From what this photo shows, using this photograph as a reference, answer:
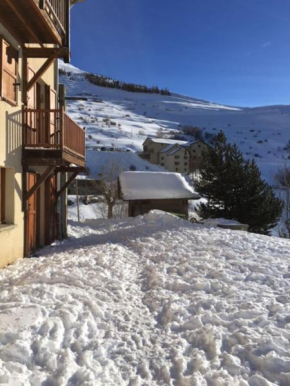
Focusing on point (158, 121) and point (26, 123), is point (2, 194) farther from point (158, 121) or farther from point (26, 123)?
point (158, 121)

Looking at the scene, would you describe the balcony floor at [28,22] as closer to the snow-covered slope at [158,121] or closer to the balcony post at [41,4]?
the balcony post at [41,4]

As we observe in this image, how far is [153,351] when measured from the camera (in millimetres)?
4289

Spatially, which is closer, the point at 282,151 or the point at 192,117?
the point at 282,151

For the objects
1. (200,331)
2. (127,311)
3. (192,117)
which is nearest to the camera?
(200,331)

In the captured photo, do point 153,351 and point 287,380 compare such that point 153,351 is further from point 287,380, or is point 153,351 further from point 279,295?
point 279,295

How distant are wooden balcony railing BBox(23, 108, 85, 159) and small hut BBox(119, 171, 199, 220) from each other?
1078 cm

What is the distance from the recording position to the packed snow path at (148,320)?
3.79m

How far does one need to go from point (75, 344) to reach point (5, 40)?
605 centimetres

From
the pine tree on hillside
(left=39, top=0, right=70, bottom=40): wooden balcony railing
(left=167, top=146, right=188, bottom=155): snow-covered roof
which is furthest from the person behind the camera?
(left=167, top=146, right=188, bottom=155): snow-covered roof

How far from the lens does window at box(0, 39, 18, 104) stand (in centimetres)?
716

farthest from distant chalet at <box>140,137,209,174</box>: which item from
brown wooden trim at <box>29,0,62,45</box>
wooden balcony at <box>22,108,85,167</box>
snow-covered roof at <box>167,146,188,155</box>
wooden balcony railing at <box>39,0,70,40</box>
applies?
brown wooden trim at <box>29,0,62,45</box>

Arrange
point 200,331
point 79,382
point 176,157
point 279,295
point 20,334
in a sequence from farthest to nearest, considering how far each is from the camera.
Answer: point 176,157, point 279,295, point 200,331, point 20,334, point 79,382

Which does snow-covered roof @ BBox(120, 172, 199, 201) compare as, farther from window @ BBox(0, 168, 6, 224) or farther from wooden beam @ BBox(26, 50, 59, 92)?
window @ BBox(0, 168, 6, 224)

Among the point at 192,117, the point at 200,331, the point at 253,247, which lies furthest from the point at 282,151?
the point at 200,331
